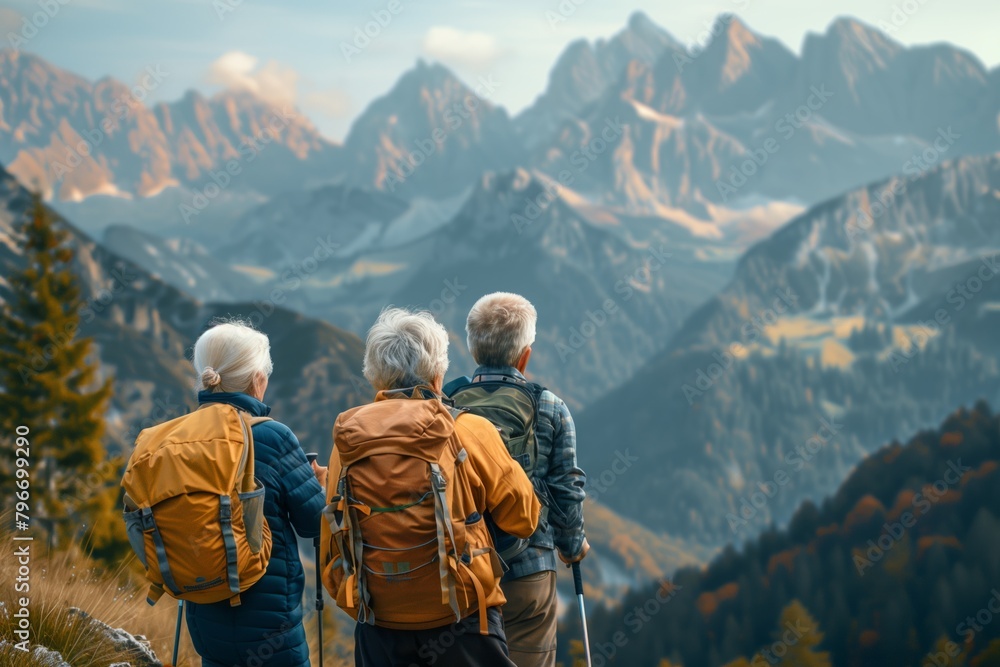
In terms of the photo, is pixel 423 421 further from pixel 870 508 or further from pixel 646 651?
pixel 870 508

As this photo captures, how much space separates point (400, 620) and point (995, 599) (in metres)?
89.7

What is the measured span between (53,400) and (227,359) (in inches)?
1359

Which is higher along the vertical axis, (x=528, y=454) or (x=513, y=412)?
(x=513, y=412)

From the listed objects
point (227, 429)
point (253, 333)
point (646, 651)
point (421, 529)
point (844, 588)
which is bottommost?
point (646, 651)

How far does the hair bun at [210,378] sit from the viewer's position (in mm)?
5105

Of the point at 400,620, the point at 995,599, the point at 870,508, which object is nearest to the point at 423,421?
the point at 400,620

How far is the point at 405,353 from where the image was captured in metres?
4.86

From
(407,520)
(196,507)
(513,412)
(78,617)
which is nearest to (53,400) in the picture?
(78,617)

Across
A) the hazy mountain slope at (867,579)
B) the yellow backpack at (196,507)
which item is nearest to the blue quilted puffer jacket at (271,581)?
the yellow backpack at (196,507)

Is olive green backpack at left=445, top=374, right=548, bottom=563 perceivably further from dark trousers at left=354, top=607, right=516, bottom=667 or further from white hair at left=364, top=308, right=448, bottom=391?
dark trousers at left=354, top=607, right=516, bottom=667

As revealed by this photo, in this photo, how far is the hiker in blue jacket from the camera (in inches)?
201

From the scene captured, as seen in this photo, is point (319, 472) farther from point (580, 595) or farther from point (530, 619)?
point (580, 595)

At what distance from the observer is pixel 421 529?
453 centimetres

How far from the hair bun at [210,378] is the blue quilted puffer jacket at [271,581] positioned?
0.05 metres
